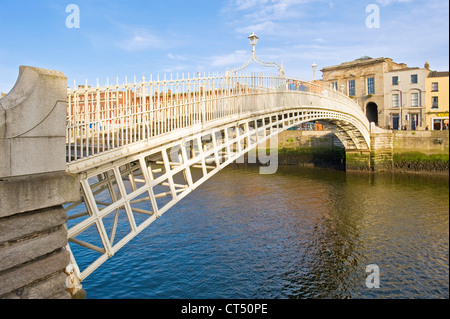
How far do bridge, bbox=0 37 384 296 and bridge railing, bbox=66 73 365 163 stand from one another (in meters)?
0.03

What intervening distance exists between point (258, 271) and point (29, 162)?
8752 mm

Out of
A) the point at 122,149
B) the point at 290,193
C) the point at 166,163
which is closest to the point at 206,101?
the point at 166,163

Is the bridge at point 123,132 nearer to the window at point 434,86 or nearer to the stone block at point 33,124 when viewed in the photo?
the stone block at point 33,124

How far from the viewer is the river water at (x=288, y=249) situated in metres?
11.0

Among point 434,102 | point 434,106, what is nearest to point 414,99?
point 434,102

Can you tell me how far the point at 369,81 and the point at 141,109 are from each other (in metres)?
44.5

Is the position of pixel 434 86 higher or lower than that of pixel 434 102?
higher

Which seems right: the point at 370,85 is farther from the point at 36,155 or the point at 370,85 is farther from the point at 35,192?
the point at 35,192

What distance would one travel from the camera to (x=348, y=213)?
20.1 m

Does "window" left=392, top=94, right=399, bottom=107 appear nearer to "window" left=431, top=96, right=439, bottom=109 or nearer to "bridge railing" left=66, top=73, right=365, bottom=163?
"window" left=431, top=96, right=439, bottom=109

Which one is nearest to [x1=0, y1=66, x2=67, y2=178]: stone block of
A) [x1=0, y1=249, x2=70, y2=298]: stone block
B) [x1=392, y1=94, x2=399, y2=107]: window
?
[x1=0, y1=249, x2=70, y2=298]: stone block

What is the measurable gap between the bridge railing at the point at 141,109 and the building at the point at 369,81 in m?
35.7

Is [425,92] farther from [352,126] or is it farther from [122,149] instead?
[122,149]

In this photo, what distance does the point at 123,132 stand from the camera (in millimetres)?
8836
